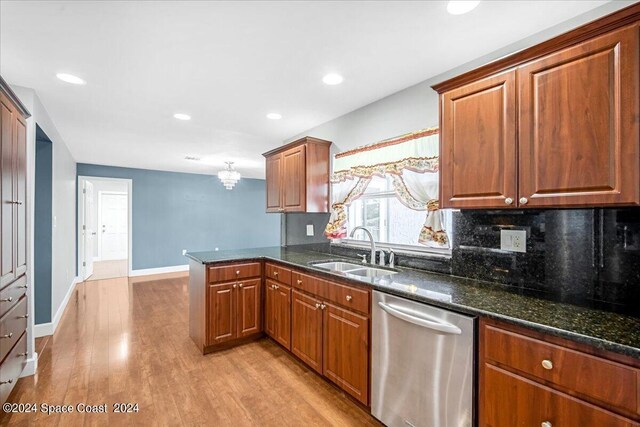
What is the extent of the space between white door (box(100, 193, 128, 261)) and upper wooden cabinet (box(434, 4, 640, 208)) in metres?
9.99

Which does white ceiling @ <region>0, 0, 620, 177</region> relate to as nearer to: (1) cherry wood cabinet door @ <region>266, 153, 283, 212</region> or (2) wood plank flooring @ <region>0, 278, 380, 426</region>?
(1) cherry wood cabinet door @ <region>266, 153, 283, 212</region>

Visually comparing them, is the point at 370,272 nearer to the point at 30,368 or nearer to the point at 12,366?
the point at 12,366

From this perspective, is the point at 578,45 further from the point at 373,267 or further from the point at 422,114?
the point at 373,267

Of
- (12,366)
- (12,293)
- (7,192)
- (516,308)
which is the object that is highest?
(7,192)

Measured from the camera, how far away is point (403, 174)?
246 centimetres

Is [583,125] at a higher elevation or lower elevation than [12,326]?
higher

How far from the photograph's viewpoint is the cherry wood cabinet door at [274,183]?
366 centimetres

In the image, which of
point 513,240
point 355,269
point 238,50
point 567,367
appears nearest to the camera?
point 567,367

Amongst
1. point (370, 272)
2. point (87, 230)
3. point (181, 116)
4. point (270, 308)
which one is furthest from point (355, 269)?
point (87, 230)

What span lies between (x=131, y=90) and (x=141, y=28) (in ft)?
3.36

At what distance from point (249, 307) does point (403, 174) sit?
198cm

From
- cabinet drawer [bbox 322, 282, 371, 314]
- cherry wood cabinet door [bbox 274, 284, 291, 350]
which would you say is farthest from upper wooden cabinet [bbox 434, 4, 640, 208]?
cherry wood cabinet door [bbox 274, 284, 291, 350]

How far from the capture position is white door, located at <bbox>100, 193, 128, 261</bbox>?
347 inches

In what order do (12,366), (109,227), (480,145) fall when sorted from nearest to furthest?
(480,145)
(12,366)
(109,227)
